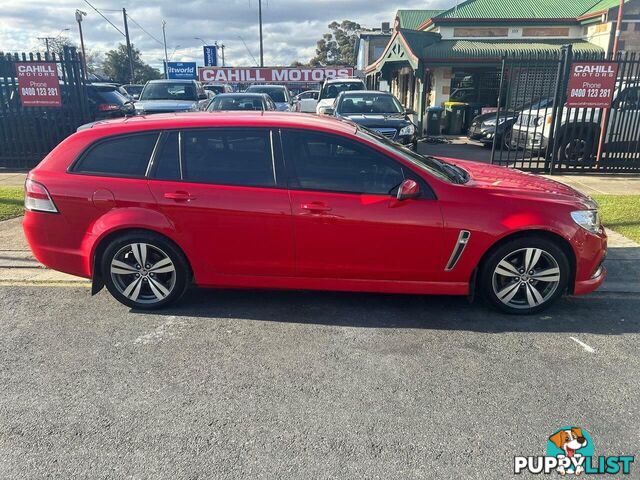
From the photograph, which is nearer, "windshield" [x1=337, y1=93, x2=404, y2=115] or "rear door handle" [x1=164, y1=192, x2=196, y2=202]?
"rear door handle" [x1=164, y1=192, x2=196, y2=202]

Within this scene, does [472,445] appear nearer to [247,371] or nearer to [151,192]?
[247,371]

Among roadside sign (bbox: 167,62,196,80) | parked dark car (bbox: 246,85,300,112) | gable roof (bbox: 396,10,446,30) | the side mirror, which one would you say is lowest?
the side mirror

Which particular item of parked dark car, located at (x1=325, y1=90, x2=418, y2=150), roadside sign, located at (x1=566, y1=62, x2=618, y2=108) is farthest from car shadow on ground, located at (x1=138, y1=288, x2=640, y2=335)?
parked dark car, located at (x1=325, y1=90, x2=418, y2=150)

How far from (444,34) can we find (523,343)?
63.8ft

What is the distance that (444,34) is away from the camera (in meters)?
20.3

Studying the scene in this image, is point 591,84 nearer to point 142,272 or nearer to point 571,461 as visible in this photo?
point 571,461

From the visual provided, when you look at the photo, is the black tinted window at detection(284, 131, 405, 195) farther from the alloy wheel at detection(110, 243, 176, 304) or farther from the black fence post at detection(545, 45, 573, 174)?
the black fence post at detection(545, 45, 573, 174)

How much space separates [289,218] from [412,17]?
3327 cm

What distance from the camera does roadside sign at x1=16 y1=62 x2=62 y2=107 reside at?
9.82 meters

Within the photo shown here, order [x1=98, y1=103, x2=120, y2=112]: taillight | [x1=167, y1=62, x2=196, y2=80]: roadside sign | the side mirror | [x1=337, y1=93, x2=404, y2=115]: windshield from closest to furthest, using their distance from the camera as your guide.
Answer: the side mirror < [x1=337, y1=93, x2=404, y2=115]: windshield < [x1=98, y1=103, x2=120, y2=112]: taillight < [x1=167, y1=62, x2=196, y2=80]: roadside sign

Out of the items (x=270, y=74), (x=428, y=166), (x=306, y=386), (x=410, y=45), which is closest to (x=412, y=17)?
(x=270, y=74)

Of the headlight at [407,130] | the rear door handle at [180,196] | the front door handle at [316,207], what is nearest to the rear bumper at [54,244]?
the rear door handle at [180,196]

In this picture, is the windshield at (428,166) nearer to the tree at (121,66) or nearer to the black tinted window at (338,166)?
the black tinted window at (338,166)

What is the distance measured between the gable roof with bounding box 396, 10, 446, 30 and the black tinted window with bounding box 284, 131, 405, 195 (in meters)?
30.8
